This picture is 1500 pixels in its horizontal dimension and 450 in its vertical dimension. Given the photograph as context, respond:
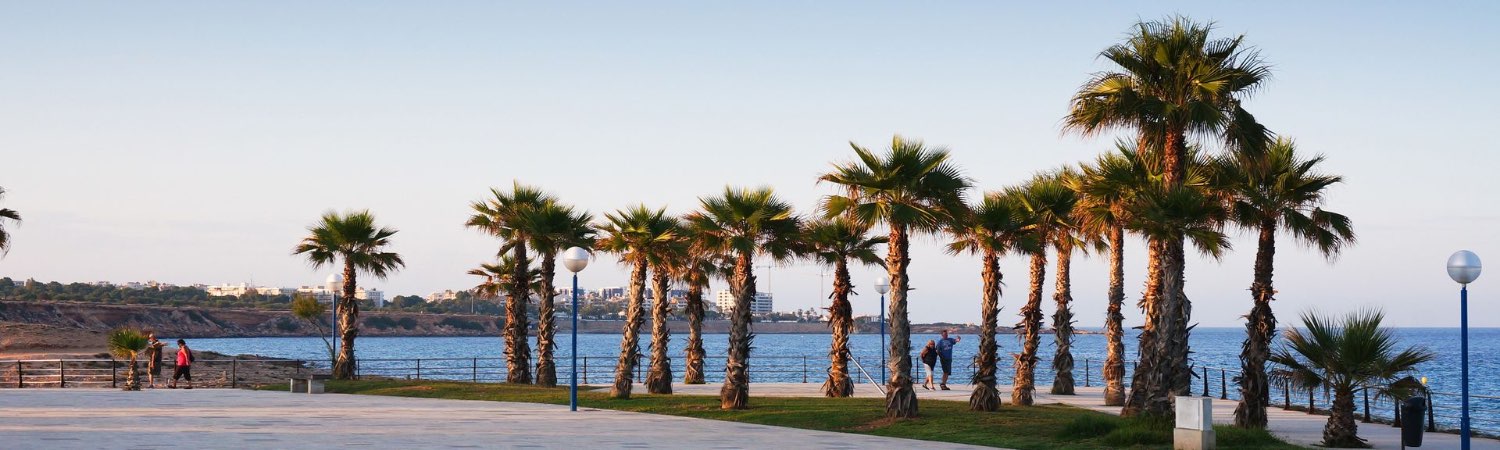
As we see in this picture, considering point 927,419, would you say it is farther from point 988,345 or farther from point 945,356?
point 945,356

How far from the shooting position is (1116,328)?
29812mm

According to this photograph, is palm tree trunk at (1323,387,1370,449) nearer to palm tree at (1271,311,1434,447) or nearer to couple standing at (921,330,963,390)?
palm tree at (1271,311,1434,447)

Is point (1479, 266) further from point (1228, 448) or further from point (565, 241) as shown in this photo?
point (565, 241)

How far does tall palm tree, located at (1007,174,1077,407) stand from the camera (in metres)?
28.8

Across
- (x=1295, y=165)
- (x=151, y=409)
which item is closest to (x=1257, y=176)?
(x=1295, y=165)

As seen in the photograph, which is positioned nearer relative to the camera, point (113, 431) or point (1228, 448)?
point (1228, 448)

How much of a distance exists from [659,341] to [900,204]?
38.5ft

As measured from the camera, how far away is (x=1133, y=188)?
2333 cm

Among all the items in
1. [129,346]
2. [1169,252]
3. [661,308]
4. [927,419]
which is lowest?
[927,419]

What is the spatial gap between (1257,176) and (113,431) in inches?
738

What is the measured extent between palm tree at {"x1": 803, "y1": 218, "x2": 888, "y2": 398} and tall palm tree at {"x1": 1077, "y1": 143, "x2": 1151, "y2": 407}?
544cm

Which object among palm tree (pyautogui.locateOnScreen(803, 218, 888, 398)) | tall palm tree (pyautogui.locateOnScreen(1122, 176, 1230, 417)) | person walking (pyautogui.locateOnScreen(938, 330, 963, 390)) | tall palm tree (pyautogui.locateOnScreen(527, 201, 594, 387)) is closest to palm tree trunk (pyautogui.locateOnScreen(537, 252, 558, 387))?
tall palm tree (pyautogui.locateOnScreen(527, 201, 594, 387))

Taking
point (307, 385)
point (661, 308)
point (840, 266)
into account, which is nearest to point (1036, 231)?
point (840, 266)

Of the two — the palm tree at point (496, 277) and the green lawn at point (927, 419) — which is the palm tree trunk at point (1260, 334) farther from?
the palm tree at point (496, 277)
